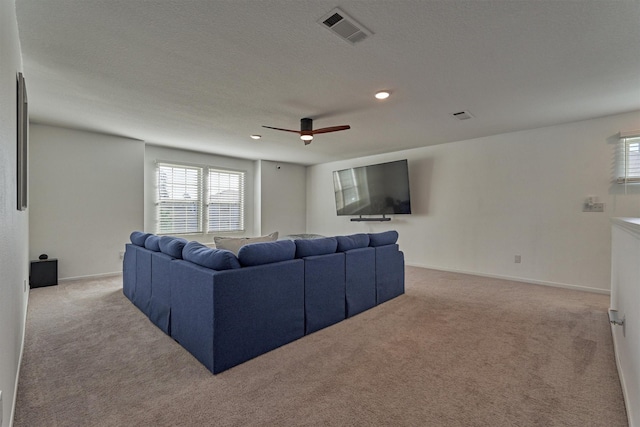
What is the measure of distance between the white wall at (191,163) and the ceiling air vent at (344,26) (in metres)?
4.98

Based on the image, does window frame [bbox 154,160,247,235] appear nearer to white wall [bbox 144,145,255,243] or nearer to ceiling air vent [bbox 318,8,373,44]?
white wall [bbox 144,145,255,243]

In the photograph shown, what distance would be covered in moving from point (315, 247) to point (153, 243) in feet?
5.90

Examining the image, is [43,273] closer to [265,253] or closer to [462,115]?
[265,253]

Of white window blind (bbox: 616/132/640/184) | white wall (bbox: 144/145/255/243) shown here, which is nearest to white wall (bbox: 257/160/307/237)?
white wall (bbox: 144/145/255/243)

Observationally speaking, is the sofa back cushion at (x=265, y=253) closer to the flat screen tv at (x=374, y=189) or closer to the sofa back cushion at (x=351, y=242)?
the sofa back cushion at (x=351, y=242)

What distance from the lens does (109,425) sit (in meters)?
1.52

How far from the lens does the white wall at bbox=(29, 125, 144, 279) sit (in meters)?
4.37

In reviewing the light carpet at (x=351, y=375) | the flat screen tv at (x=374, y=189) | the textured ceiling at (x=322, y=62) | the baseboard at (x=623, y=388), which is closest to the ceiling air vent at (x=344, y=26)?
the textured ceiling at (x=322, y=62)

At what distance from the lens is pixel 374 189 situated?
625 centimetres

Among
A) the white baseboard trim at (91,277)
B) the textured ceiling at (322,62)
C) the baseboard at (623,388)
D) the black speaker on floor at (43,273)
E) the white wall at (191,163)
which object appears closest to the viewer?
the baseboard at (623,388)

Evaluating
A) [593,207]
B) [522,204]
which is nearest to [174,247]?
[522,204]

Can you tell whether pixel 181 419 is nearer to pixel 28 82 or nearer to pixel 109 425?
pixel 109 425

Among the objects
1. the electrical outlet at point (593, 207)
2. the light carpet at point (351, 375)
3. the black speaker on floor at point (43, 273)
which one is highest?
the electrical outlet at point (593, 207)

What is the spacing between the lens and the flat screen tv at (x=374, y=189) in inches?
228
